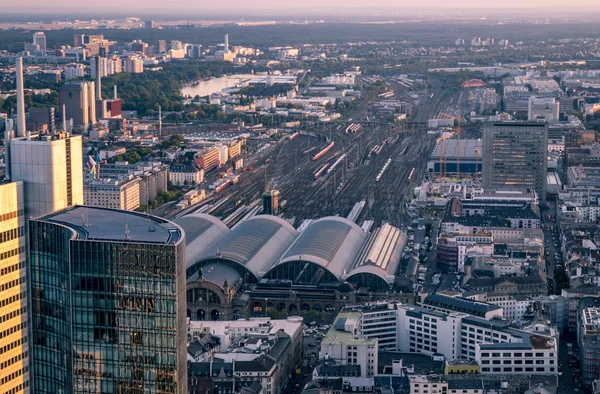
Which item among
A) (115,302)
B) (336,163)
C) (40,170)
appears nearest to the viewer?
(115,302)

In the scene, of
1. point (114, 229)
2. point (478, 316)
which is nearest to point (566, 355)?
point (478, 316)

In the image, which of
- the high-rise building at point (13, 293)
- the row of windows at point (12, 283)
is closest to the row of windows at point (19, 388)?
the high-rise building at point (13, 293)

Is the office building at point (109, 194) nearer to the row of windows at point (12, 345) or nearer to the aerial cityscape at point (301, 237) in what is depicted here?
the aerial cityscape at point (301, 237)

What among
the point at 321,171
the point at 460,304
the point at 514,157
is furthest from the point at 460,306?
the point at 321,171

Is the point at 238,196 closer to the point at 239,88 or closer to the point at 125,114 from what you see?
the point at 125,114

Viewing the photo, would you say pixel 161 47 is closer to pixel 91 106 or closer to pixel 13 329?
pixel 91 106

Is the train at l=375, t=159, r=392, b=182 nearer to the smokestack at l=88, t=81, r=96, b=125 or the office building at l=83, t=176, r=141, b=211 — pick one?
the office building at l=83, t=176, r=141, b=211
